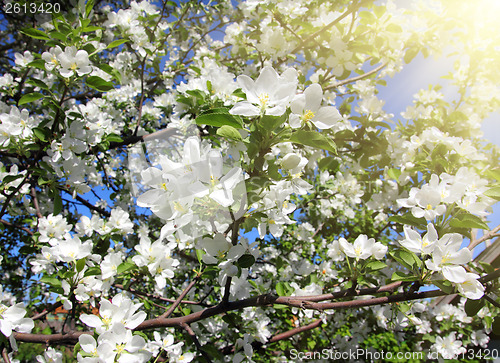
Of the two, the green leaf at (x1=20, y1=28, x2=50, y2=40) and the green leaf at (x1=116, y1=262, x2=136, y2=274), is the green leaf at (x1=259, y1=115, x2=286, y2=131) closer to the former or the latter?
the green leaf at (x1=116, y1=262, x2=136, y2=274)

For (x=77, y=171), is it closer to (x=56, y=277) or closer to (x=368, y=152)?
(x=56, y=277)

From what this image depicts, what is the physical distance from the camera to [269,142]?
953mm

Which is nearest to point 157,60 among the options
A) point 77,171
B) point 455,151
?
point 77,171

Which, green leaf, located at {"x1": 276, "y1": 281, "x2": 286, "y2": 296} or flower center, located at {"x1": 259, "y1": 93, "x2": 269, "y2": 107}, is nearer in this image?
flower center, located at {"x1": 259, "y1": 93, "x2": 269, "y2": 107}

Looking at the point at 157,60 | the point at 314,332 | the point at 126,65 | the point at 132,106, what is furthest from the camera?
the point at 314,332

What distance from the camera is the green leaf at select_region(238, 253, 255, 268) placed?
106cm

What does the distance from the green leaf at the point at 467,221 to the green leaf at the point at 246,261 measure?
0.90 meters

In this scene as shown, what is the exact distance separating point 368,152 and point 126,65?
2.70m

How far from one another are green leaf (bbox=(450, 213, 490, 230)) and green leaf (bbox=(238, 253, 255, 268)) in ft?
2.96

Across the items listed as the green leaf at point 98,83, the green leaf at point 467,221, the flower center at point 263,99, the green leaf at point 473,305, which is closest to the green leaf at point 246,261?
the flower center at point 263,99

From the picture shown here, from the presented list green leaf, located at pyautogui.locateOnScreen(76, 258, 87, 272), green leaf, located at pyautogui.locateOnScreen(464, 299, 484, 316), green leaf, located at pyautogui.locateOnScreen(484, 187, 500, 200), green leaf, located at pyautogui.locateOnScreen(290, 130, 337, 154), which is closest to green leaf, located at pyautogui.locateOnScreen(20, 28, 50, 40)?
green leaf, located at pyautogui.locateOnScreen(76, 258, 87, 272)

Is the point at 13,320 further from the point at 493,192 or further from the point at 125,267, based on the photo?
the point at 493,192

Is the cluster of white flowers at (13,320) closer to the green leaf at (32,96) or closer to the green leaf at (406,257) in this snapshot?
the green leaf at (32,96)

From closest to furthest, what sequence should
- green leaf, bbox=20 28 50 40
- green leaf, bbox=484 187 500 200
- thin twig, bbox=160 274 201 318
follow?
green leaf, bbox=484 187 500 200
thin twig, bbox=160 274 201 318
green leaf, bbox=20 28 50 40
